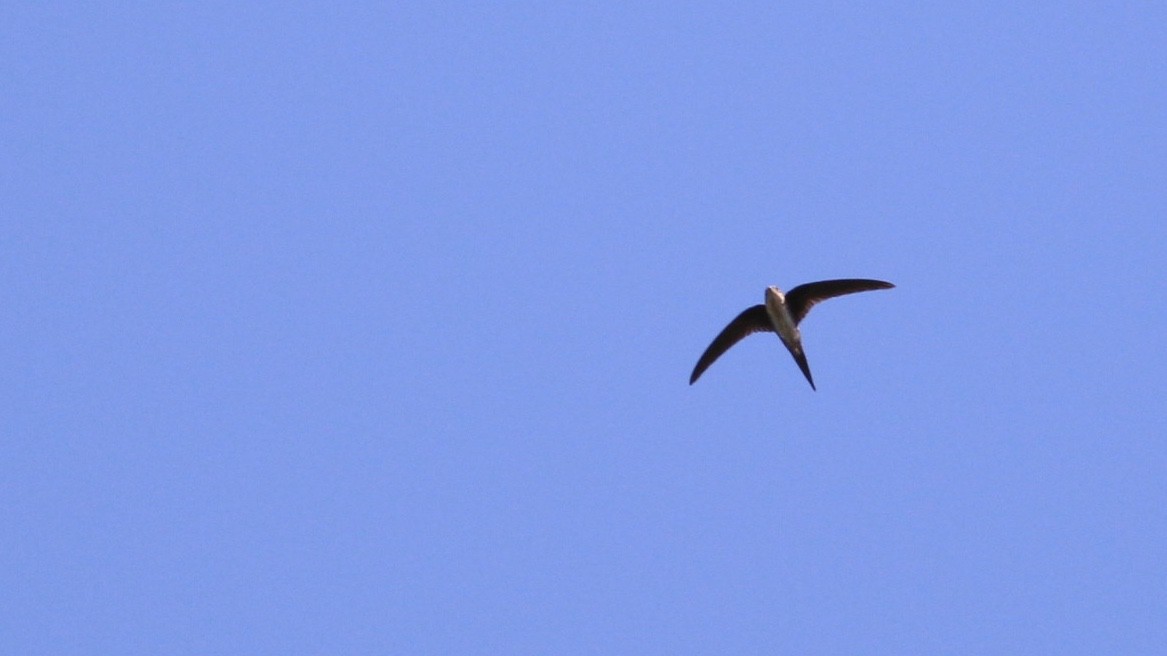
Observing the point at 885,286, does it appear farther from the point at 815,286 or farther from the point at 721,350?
the point at 721,350

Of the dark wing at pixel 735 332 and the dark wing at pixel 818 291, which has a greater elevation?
the dark wing at pixel 735 332

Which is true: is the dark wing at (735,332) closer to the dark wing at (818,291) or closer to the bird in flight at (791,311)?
the bird in flight at (791,311)

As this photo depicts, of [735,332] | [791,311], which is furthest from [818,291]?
[735,332]

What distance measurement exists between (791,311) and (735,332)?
0.88 meters

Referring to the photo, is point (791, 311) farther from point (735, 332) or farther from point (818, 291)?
point (735, 332)

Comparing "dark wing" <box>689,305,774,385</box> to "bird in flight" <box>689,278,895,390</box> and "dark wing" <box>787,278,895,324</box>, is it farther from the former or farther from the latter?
"dark wing" <box>787,278,895,324</box>

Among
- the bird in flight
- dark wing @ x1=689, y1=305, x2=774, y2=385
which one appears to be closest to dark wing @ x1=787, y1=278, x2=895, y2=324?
the bird in flight

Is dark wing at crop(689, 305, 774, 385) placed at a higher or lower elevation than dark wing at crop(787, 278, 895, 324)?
higher

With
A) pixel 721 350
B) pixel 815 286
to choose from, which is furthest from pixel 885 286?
pixel 721 350

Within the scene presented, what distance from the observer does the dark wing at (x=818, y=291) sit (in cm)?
1875

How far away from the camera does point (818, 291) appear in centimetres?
1898

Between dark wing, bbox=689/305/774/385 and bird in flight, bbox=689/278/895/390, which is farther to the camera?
dark wing, bbox=689/305/774/385

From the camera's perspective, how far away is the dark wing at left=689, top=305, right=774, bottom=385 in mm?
19500

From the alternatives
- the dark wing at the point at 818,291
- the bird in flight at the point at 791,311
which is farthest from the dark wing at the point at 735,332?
the dark wing at the point at 818,291
